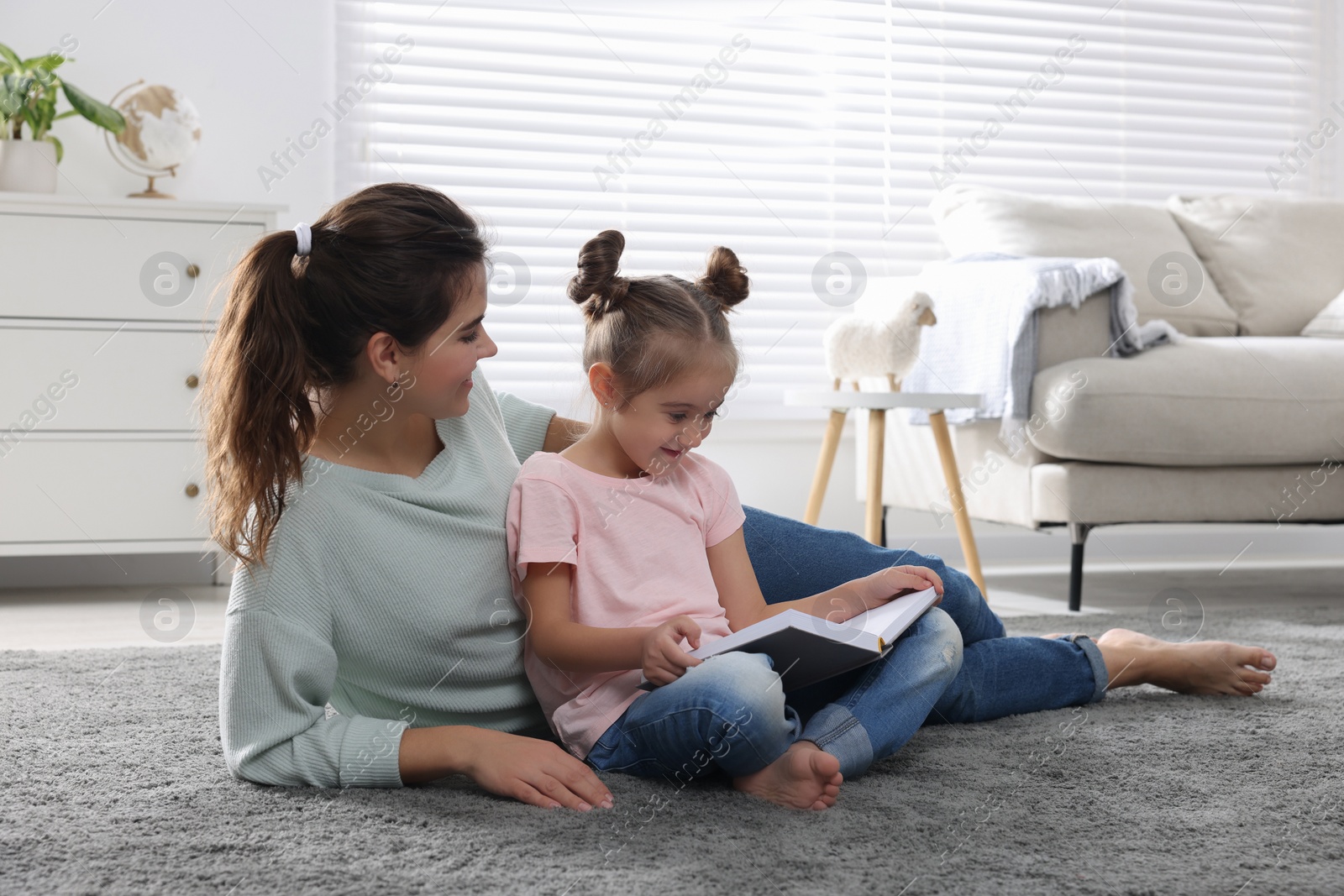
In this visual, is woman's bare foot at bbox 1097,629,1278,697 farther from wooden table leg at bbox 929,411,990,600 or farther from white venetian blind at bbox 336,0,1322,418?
white venetian blind at bbox 336,0,1322,418

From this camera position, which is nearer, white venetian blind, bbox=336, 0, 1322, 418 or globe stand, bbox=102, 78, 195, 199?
globe stand, bbox=102, 78, 195, 199

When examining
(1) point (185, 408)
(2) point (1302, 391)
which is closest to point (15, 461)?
(1) point (185, 408)

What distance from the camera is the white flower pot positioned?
222 centimetres

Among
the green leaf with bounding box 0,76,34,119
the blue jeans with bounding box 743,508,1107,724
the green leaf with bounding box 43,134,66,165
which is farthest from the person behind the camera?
the green leaf with bounding box 43,134,66,165

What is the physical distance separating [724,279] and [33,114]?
1828 mm

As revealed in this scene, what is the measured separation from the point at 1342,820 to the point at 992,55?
268cm

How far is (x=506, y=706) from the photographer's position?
99 cm

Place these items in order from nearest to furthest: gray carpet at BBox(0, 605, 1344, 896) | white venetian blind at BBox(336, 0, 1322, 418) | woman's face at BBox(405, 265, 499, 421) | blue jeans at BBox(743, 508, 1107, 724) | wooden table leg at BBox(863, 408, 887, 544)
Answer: gray carpet at BBox(0, 605, 1344, 896)
woman's face at BBox(405, 265, 499, 421)
blue jeans at BBox(743, 508, 1107, 724)
wooden table leg at BBox(863, 408, 887, 544)
white venetian blind at BBox(336, 0, 1322, 418)

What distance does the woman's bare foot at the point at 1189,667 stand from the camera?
124 cm

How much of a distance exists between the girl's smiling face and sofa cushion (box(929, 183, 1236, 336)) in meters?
1.66

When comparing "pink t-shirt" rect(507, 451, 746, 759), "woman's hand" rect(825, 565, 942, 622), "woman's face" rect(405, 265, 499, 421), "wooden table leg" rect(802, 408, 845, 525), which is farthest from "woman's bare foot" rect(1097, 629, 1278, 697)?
"wooden table leg" rect(802, 408, 845, 525)

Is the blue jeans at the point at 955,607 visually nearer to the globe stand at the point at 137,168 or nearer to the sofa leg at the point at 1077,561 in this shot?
the sofa leg at the point at 1077,561

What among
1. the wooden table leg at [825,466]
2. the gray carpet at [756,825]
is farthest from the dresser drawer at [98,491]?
the wooden table leg at [825,466]

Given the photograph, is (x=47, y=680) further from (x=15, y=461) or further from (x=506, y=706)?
(x=15, y=461)
